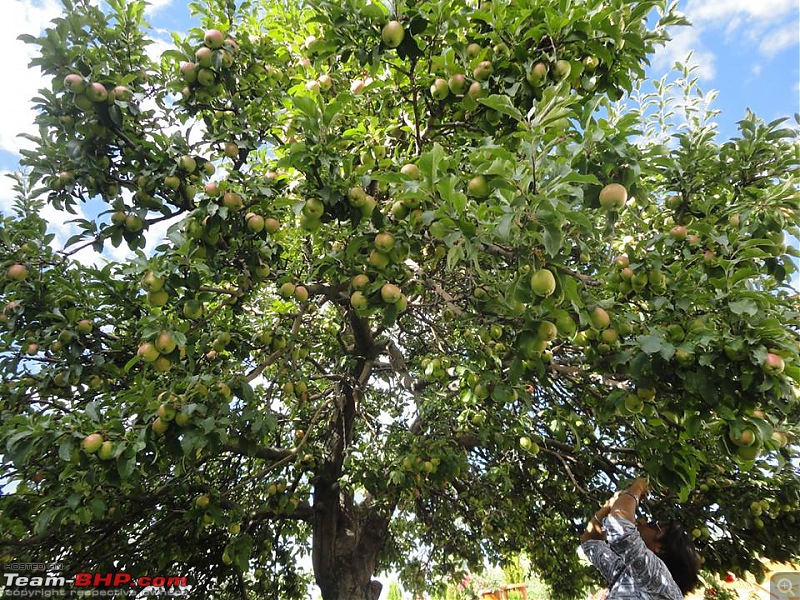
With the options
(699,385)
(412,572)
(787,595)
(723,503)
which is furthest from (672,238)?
(787,595)

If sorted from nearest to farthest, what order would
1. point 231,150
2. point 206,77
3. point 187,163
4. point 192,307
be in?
1. point 192,307
2. point 187,163
3. point 206,77
4. point 231,150

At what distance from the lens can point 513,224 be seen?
180 centimetres

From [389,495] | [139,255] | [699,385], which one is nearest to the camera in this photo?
[699,385]

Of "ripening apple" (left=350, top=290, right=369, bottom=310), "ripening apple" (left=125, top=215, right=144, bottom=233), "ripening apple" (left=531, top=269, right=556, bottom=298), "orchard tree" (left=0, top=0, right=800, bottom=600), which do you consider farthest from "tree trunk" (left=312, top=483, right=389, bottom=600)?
"ripening apple" (left=531, top=269, right=556, bottom=298)

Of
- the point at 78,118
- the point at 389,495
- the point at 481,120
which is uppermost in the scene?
the point at 78,118

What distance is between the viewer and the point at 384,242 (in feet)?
8.13

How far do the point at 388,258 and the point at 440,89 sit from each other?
113 centimetres

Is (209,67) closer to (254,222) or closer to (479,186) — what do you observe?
(254,222)

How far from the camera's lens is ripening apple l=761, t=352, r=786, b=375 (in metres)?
1.95

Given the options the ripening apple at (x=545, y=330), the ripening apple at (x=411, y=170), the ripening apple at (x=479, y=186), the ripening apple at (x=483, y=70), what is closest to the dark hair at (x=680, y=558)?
the ripening apple at (x=545, y=330)

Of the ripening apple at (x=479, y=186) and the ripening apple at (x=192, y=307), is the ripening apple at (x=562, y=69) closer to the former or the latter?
the ripening apple at (x=479, y=186)

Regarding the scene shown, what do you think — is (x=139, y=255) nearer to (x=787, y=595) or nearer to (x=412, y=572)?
(x=412, y=572)

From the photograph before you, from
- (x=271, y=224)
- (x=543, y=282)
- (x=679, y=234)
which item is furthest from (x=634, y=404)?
(x=271, y=224)

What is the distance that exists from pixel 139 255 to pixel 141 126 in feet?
4.06
